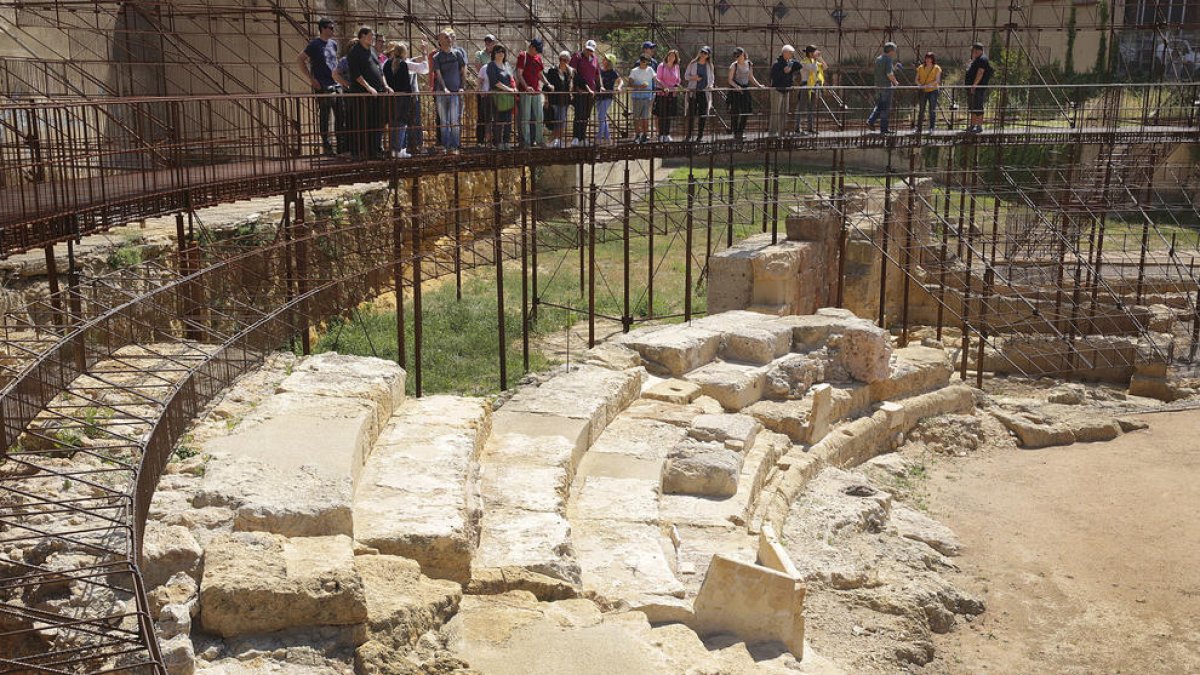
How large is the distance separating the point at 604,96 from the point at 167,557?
1113 centimetres

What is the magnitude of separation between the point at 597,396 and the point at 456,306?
676 centimetres

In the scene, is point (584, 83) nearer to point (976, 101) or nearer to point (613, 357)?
point (613, 357)

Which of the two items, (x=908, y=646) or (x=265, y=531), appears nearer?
(x=265, y=531)

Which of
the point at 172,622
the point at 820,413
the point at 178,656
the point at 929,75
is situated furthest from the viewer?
the point at 929,75

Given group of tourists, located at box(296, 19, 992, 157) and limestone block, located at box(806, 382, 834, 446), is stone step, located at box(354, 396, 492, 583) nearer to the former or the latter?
group of tourists, located at box(296, 19, 992, 157)

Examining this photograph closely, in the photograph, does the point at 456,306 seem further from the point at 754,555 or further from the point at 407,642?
the point at 407,642

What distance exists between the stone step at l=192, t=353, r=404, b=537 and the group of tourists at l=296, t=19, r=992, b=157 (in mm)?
2963

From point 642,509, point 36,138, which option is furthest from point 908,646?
point 36,138

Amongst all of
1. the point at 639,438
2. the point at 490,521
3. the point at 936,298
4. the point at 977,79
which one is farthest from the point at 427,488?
the point at 977,79

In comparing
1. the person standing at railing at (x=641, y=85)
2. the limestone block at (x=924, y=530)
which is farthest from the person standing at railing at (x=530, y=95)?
the limestone block at (x=924, y=530)

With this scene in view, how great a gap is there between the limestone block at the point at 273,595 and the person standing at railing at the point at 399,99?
23.7 feet

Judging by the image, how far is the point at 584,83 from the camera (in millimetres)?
16812

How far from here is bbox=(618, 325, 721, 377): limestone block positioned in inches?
562

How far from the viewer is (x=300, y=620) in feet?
20.7
